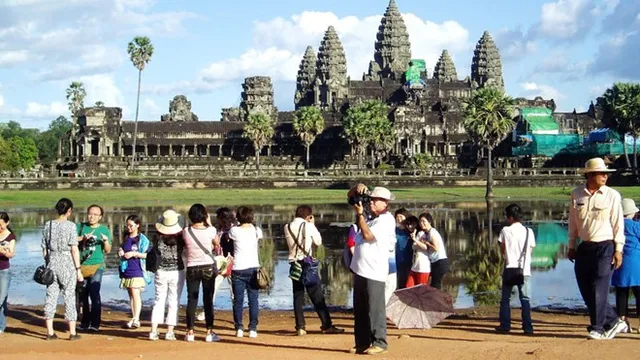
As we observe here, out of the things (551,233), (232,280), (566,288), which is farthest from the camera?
(551,233)

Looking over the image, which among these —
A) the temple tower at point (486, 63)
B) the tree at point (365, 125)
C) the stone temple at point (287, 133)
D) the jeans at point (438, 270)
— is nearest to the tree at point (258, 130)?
the stone temple at point (287, 133)

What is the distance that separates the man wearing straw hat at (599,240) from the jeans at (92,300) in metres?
7.25

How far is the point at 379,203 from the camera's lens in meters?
12.8

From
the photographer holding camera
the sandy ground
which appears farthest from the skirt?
the photographer holding camera

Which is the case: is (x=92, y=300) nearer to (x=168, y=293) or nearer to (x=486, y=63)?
(x=168, y=293)

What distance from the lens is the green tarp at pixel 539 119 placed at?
116 metres

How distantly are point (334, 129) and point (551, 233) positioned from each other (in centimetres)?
8908

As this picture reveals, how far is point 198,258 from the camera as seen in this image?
1478 cm

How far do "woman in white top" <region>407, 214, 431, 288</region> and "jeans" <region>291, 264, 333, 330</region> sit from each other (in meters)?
1.78

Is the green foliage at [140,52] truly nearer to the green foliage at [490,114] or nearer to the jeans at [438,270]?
the green foliage at [490,114]

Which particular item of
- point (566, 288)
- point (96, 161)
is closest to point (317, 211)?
point (566, 288)

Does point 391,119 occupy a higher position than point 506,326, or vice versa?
point 391,119

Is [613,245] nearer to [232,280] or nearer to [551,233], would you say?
[232,280]

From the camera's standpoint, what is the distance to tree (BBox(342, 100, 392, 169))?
10894 cm
